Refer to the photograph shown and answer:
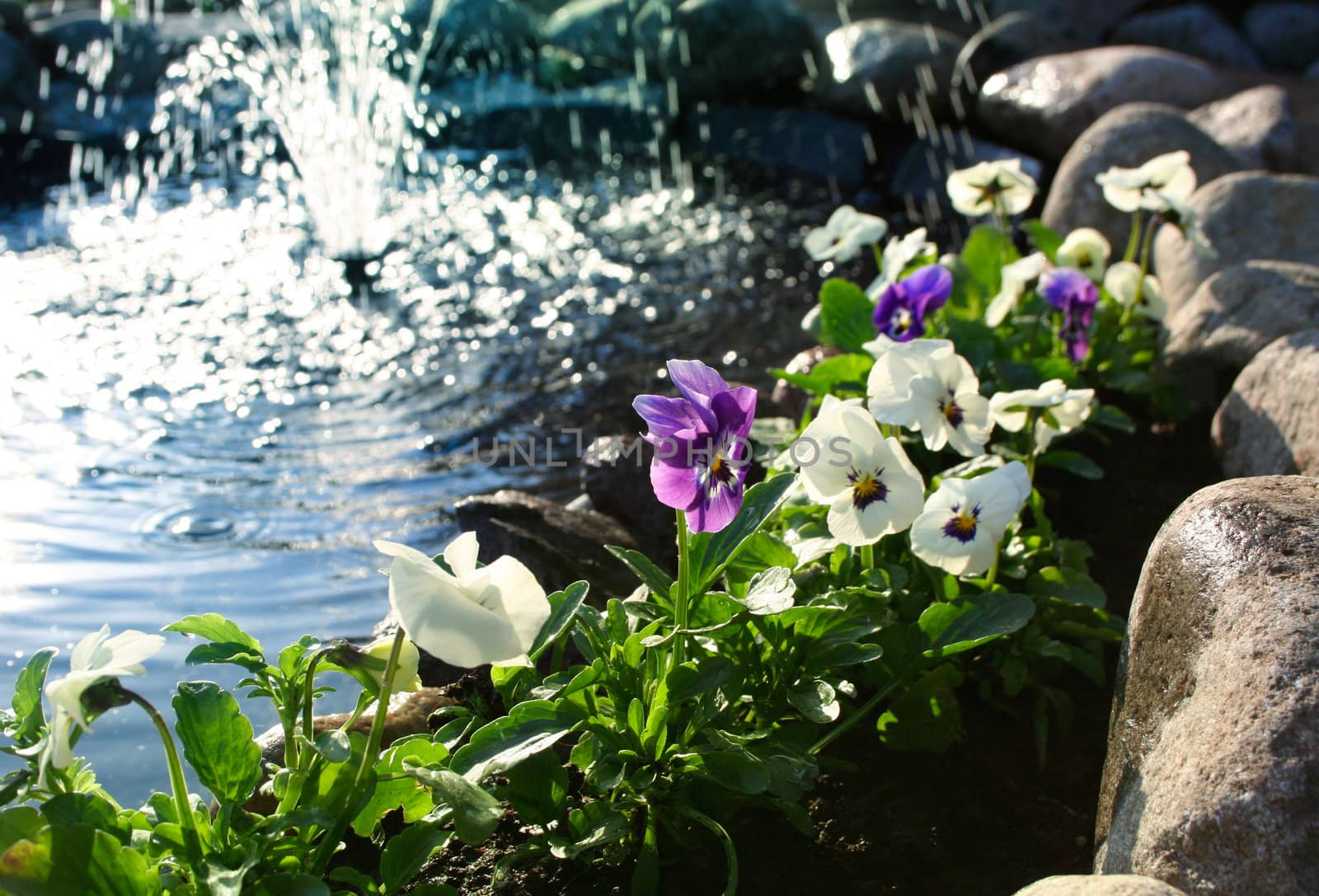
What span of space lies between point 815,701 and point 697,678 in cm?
20

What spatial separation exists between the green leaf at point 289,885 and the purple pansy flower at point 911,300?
179cm

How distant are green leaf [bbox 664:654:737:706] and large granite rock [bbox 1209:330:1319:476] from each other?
65.7 inches

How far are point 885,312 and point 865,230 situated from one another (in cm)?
57

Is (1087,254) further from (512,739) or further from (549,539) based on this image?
(512,739)

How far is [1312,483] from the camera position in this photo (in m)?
1.83

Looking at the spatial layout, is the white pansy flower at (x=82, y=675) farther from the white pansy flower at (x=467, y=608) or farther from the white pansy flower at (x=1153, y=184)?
the white pansy flower at (x=1153, y=184)

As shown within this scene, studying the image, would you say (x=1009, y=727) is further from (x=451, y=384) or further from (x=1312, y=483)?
(x=451, y=384)

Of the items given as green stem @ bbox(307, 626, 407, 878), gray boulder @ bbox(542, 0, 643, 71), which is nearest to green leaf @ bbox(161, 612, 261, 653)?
green stem @ bbox(307, 626, 407, 878)

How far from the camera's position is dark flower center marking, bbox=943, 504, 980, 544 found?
1.91m

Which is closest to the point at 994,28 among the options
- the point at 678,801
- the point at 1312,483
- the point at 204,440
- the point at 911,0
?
the point at 911,0

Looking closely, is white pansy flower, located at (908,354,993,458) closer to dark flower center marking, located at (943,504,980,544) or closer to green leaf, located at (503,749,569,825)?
dark flower center marking, located at (943,504,980,544)

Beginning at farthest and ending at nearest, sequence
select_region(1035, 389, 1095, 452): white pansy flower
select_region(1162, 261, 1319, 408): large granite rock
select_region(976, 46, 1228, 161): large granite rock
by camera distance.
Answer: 1. select_region(976, 46, 1228, 161): large granite rock
2. select_region(1162, 261, 1319, 408): large granite rock
3. select_region(1035, 389, 1095, 452): white pansy flower

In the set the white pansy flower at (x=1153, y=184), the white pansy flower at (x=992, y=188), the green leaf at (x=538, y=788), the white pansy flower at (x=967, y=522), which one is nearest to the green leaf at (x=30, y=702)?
the green leaf at (x=538, y=788)

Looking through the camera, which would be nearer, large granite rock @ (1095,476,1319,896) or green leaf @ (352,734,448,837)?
large granite rock @ (1095,476,1319,896)
